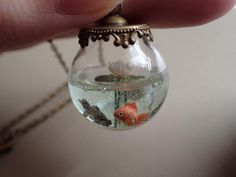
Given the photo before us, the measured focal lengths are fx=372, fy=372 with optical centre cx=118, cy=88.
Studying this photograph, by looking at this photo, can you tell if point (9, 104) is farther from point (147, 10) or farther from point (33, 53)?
point (147, 10)

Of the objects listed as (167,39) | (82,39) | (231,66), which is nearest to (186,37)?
(167,39)

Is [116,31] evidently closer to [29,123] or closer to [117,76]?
[117,76]

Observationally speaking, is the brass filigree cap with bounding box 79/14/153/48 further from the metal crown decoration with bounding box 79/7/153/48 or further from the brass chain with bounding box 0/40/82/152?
the brass chain with bounding box 0/40/82/152

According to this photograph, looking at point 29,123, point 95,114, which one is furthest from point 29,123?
point 95,114

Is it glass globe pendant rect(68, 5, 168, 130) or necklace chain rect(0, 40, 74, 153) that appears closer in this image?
glass globe pendant rect(68, 5, 168, 130)

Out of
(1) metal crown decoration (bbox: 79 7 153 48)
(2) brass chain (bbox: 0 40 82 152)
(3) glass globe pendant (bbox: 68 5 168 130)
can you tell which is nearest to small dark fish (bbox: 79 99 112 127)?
(3) glass globe pendant (bbox: 68 5 168 130)

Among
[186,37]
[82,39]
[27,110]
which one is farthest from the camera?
[186,37]
